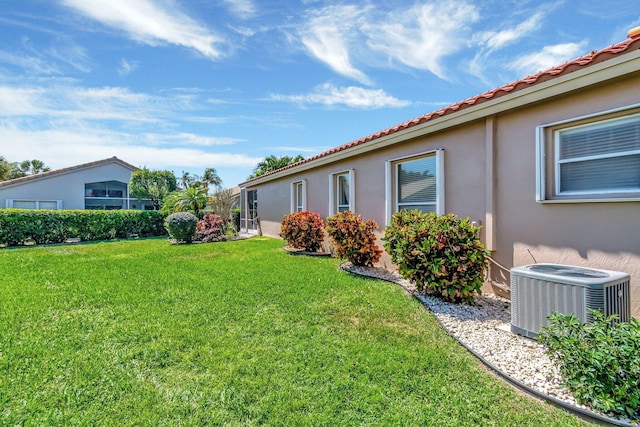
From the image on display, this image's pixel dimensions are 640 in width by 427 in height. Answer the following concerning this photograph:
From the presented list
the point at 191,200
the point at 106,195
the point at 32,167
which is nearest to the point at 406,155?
the point at 191,200

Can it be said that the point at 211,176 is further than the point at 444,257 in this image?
Yes

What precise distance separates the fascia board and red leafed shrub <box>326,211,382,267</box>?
2.19 m

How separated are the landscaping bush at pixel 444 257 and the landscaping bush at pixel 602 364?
1945mm

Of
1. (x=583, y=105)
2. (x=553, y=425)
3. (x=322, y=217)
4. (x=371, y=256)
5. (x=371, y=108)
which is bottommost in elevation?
(x=553, y=425)

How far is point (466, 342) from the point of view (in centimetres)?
382

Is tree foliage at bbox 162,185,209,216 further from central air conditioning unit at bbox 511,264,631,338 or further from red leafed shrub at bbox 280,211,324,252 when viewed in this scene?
central air conditioning unit at bbox 511,264,631,338

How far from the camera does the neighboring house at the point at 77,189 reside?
76.6 ft

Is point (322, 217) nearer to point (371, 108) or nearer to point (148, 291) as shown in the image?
point (371, 108)

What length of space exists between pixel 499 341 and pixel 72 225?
2030 centimetres

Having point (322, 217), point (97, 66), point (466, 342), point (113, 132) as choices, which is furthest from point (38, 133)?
point (466, 342)

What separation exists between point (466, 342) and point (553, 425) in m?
1.40

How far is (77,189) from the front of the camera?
26047mm

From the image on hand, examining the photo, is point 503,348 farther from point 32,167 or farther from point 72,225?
point 32,167

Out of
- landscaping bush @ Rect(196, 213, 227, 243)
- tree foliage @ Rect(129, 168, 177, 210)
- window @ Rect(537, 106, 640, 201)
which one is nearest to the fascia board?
window @ Rect(537, 106, 640, 201)
